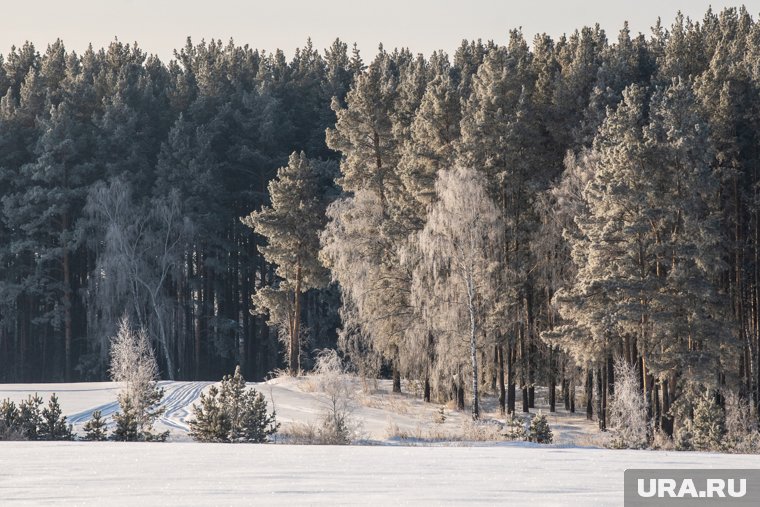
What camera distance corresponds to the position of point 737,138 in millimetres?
41562

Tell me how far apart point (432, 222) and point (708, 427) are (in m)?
14.0

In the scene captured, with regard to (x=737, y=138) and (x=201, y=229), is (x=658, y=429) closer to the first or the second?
(x=737, y=138)

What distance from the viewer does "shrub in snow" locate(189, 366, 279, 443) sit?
28016 millimetres

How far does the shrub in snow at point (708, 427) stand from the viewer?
1131 inches

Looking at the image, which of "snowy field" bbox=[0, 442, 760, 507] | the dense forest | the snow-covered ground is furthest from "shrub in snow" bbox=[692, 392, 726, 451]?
"snowy field" bbox=[0, 442, 760, 507]

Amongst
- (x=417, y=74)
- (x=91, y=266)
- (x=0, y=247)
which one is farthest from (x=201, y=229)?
(x=417, y=74)

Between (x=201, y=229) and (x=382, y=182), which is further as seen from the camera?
(x=201, y=229)

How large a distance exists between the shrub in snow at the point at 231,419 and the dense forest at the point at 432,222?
11.4 metres

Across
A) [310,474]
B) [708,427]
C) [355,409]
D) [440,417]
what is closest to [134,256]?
[355,409]

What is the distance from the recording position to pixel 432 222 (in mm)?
39750

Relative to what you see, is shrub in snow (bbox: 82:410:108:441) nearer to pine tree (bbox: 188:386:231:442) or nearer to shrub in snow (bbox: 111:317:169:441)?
shrub in snow (bbox: 111:317:169:441)

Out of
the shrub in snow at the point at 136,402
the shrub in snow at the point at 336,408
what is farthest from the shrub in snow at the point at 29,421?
the shrub in snow at the point at 336,408

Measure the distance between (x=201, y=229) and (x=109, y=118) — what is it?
29.1 ft

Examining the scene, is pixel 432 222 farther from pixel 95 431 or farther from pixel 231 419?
pixel 95 431
